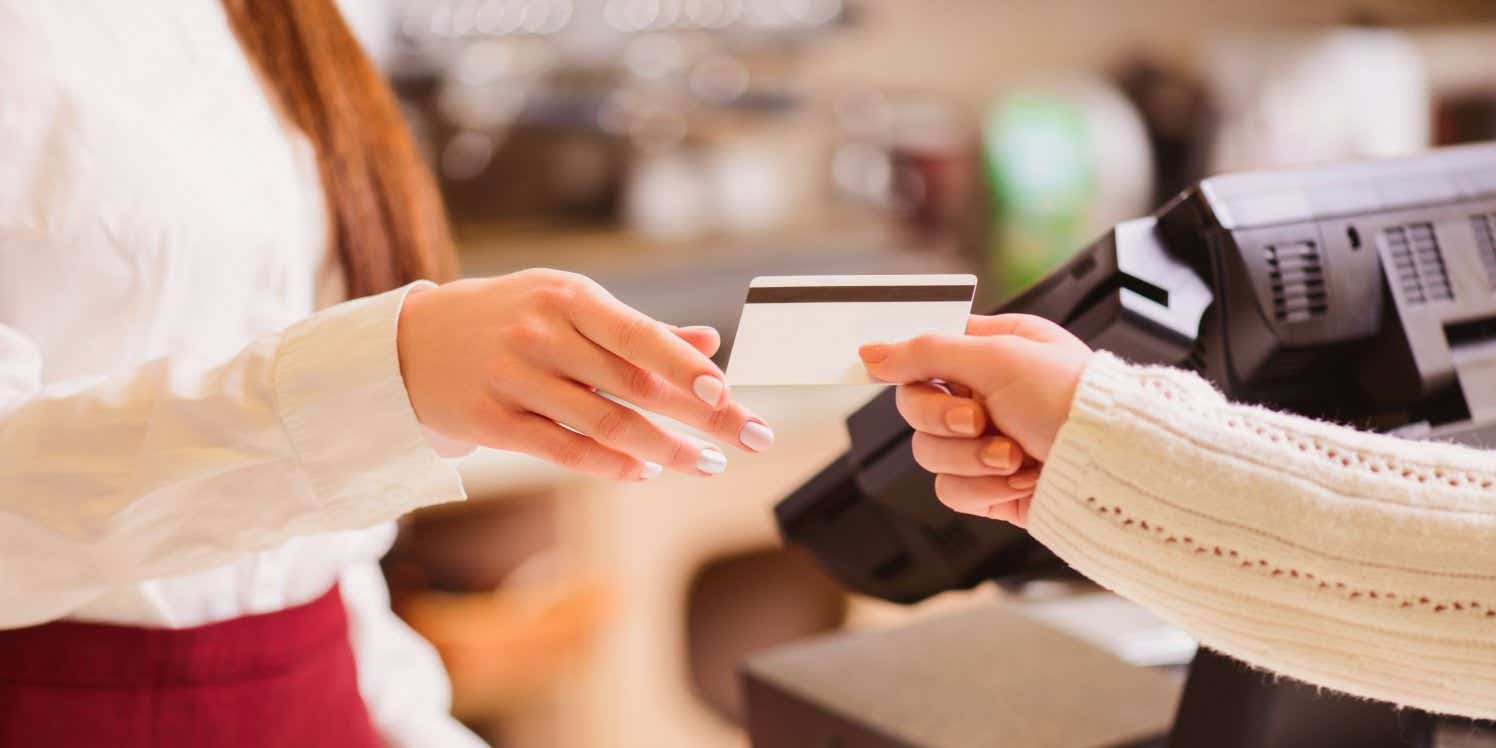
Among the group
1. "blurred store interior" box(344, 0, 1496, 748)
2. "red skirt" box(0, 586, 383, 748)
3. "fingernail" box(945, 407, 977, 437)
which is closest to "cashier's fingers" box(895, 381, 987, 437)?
"fingernail" box(945, 407, 977, 437)

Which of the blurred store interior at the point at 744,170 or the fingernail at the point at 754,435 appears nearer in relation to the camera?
the fingernail at the point at 754,435

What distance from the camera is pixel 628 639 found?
2170mm

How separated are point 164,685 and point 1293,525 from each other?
69cm

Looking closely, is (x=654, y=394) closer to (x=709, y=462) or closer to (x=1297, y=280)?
(x=709, y=462)

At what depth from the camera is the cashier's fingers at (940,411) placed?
23.7 inches

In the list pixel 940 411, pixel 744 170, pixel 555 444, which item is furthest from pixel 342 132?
pixel 744 170

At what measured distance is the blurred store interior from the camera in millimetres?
2133

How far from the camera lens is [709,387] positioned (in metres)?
0.61

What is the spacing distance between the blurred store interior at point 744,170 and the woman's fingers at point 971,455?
1033 mm

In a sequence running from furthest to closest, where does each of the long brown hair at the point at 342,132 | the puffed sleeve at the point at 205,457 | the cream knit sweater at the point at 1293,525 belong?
the long brown hair at the point at 342,132, the puffed sleeve at the point at 205,457, the cream knit sweater at the point at 1293,525

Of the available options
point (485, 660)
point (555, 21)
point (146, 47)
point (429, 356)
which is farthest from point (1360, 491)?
point (555, 21)

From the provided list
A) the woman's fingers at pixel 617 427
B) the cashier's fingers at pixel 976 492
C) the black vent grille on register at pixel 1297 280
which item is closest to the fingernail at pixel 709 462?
the woman's fingers at pixel 617 427

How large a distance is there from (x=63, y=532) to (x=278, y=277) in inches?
10.0

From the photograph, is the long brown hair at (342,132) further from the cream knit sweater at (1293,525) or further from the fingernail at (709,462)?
the cream knit sweater at (1293,525)
